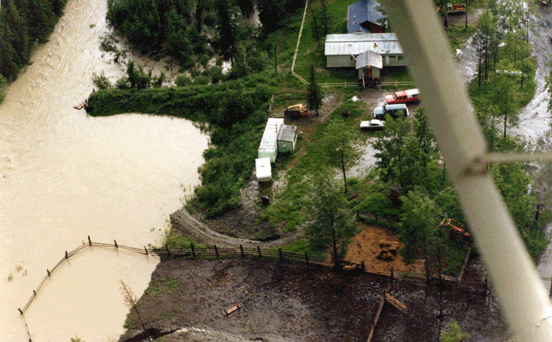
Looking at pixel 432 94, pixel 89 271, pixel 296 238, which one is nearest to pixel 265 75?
pixel 296 238

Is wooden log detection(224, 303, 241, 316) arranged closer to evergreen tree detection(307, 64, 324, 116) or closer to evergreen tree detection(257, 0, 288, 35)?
evergreen tree detection(307, 64, 324, 116)

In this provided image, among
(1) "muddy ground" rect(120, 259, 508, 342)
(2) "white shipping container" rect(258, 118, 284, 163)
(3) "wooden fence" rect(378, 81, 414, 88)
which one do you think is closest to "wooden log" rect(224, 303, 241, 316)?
(1) "muddy ground" rect(120, 259, 508, 342)

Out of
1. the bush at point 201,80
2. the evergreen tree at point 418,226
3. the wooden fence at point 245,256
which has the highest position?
the bush at point 201,80

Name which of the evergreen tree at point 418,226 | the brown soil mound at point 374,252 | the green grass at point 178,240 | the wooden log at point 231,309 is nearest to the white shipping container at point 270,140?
the green grass at point 178,240

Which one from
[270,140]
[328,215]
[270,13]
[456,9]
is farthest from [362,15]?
[328,215]

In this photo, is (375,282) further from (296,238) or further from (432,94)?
(432,94)

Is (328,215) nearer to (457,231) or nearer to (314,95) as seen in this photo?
(457,231)

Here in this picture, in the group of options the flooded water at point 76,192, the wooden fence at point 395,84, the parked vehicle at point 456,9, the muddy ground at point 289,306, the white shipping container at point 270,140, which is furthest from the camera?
the parked vehicle at point 456,9

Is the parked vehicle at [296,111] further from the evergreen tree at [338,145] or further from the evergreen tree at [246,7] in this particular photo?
the evergreen tree at [246,7]

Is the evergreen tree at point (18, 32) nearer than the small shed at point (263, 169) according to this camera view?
No
